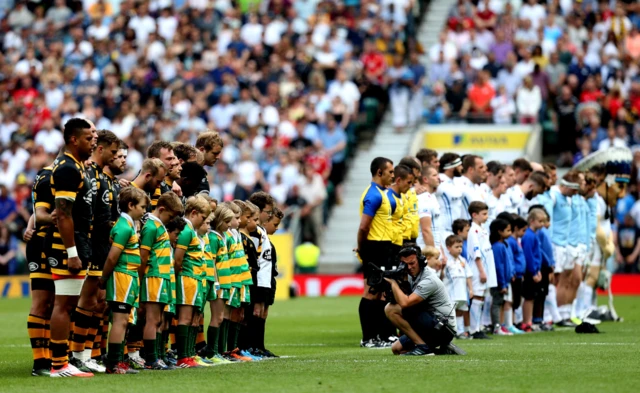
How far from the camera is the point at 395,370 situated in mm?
11766

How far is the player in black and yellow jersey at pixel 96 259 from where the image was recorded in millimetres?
11727

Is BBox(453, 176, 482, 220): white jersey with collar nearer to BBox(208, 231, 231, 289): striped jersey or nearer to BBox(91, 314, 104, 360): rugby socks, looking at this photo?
BBox(208, 231, 231, 289): striped jersey

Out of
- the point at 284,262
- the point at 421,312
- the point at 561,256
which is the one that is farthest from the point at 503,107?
the point at 421,312

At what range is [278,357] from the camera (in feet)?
46.0

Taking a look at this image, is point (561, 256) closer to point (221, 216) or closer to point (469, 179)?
point (469, 179)

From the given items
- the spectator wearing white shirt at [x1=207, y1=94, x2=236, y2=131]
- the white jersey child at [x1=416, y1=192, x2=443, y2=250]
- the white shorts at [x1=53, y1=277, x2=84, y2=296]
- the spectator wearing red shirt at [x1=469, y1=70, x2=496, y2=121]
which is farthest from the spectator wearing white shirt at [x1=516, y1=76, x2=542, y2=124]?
the white shorts at [x1=53, y1=277, x2=84, y2=296]

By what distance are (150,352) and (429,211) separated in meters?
5.59

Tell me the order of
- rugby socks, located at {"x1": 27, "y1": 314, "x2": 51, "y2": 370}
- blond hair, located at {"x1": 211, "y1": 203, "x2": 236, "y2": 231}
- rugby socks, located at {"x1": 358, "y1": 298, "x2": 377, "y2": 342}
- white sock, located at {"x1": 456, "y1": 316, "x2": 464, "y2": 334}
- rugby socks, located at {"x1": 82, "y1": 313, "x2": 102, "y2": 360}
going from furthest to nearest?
white sock, located at {"x1": 456, "y1": 316, "x2": 464, "y2": 334} < rugby socks, located at {"x1": 358, "y1": 298, "x2": 377, "y2": 342} < blond hair, located at {"x1": 211, "y1": 203, "x2": 236, "y2": 231} < rugby socks, located at {"x1": 27, "y1": 314, "x2": 51, "y2": 370} < rugby socks, located at {"x1": 82, "y1": 313, "x2": 102, "y2": 360}

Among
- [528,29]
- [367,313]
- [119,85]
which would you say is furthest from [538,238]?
[119,85]

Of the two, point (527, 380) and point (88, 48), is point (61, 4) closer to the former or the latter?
point (88, 48)

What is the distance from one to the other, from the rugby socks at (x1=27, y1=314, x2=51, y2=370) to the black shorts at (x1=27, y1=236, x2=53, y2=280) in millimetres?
404

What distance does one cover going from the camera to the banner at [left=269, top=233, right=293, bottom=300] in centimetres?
2662

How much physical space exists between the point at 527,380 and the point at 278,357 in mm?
3984

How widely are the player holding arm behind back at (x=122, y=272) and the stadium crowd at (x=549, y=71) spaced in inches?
665
